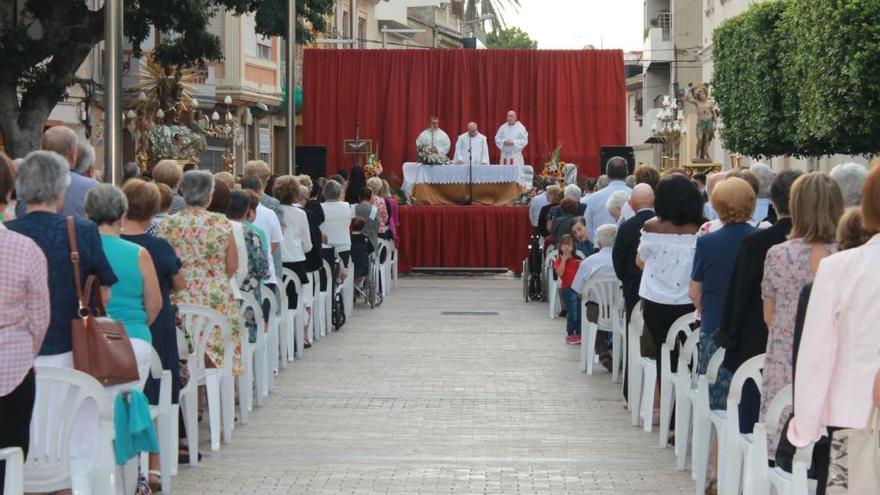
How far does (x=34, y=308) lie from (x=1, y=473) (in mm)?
651

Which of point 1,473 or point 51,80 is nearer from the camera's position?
point 1,473

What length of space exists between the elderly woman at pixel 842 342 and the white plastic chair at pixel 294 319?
9987 millimetres

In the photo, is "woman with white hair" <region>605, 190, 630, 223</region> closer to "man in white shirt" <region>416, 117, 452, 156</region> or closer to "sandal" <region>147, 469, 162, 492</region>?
"sandal" <region>147, 469, 162, 492</region>

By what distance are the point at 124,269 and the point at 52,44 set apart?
18992mm

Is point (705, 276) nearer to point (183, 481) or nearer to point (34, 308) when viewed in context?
point (183, 481)

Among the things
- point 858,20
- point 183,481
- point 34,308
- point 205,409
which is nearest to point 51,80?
point 858,20

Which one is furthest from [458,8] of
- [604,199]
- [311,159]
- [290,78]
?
[604,199]

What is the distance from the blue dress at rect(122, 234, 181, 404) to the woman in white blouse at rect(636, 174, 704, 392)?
3.49m

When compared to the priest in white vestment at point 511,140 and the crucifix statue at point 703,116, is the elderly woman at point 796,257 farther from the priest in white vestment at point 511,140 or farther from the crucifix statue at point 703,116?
the priest in white vestment at point 511,140

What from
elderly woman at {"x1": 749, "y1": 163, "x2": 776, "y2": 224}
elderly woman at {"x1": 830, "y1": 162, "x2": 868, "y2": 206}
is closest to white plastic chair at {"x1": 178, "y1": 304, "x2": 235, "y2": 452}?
elderly woman at {"x1": 749, "y1": 163, "x2": 776, "y2": 224}

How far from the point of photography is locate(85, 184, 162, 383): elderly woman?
8.45 meters

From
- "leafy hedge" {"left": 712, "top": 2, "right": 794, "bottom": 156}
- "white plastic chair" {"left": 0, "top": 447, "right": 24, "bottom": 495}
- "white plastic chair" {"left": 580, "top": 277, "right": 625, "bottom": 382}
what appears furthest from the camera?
"leafy hedge" {"left": 712, "top": 2, "right": 794, "bottom": 156}

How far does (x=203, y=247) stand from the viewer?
1085cm

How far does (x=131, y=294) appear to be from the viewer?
8492 millimetres
